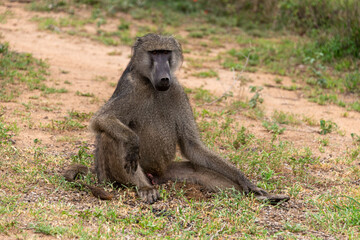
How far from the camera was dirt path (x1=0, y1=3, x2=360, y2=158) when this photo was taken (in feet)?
19.6

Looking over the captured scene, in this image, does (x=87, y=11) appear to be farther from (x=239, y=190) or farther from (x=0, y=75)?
(x=239, y=190)

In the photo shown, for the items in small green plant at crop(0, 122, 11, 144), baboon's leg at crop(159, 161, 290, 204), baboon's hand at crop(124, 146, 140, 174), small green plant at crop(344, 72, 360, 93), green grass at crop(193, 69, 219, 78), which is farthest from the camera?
green grass at crop(193, 69, 219, 78)

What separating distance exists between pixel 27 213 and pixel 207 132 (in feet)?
8.87

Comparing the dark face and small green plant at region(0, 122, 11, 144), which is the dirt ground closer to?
small green plant at region(0, 122, 11, 144)

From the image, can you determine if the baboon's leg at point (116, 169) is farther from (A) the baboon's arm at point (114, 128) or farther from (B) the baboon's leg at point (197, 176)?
(B) the baboon's leg at point (197, 176)

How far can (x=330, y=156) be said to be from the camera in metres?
5.38

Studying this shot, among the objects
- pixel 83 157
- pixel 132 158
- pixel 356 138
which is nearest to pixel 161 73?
pixel 132 158

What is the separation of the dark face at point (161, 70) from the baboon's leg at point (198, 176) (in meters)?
0.87

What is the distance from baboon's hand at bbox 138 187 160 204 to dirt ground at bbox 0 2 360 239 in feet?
3.42

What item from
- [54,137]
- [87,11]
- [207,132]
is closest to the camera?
[54,137]

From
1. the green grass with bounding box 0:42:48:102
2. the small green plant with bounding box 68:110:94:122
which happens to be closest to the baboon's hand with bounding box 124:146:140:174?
the small green plant with bounding box 68:110:94:122

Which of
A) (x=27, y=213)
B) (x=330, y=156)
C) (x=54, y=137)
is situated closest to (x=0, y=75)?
(x=54, y=137)

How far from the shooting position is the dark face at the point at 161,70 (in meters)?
3.93

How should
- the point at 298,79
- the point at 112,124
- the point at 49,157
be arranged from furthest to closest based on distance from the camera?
the point at 298,79, the point at 49,157, the point at 112,124
